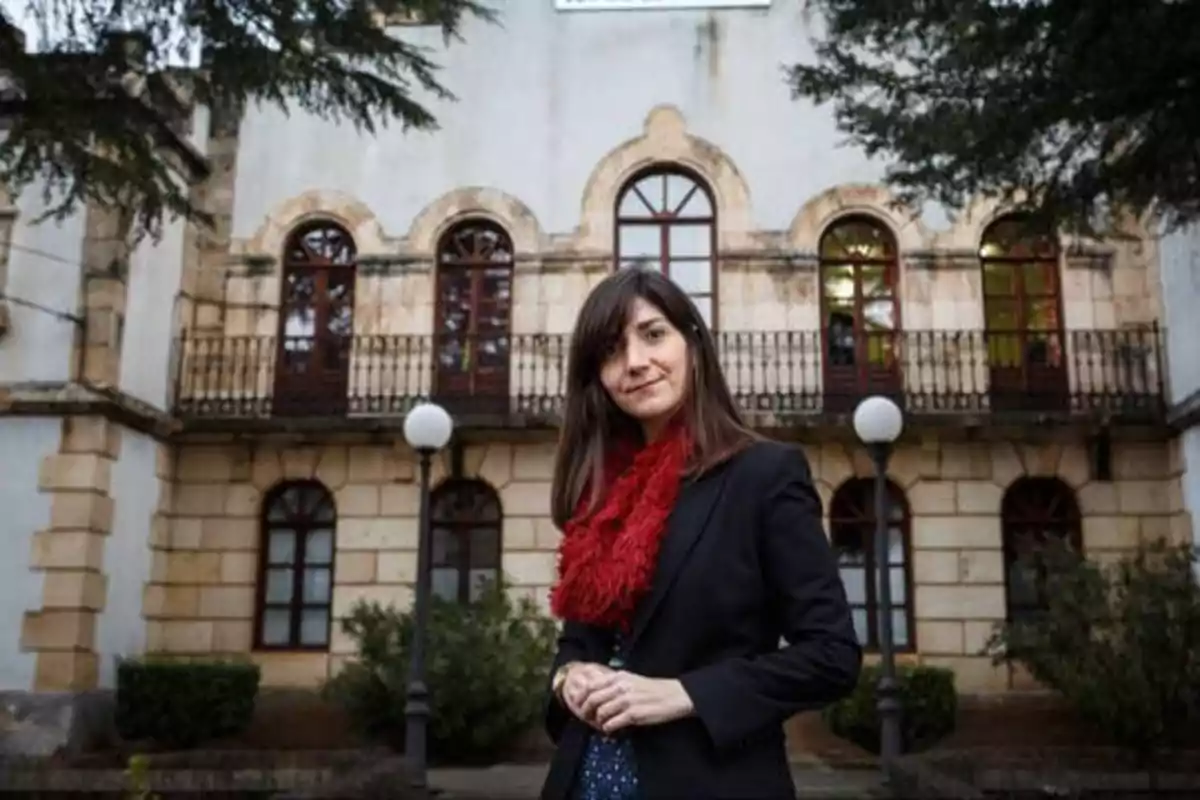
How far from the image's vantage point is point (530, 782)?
44.2 feet

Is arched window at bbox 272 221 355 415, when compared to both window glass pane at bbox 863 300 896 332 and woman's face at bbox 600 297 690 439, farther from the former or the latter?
woman's face at bbox 600 297 690 439

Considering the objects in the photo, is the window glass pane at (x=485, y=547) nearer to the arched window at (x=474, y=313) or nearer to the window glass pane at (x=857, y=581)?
the arched window at (x=474, y=313)

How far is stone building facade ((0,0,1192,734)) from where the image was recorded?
16281 mm

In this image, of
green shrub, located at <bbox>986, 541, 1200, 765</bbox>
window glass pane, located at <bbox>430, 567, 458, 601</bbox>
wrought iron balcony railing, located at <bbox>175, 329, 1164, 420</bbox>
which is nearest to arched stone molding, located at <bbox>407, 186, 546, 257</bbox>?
wrought iron balcony railing, located at <bbox>175, 329, 1164, 420</bbox>

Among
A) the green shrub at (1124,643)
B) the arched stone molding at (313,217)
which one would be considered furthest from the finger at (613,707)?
the arched stone molding at (313,217)

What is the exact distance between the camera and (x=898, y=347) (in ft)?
57.7

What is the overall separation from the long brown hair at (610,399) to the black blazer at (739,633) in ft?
0.36

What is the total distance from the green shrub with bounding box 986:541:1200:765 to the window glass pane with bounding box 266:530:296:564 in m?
10.1

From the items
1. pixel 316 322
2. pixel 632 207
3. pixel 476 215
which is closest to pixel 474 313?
pixel 476 215

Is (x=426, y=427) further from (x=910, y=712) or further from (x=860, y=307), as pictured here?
(x=860, y=307)

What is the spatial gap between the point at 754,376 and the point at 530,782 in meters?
6.93

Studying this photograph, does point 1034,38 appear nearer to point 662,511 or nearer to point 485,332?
point 662,511

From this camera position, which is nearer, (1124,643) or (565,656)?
(565,656)

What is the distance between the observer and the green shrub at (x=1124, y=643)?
1267 centimetres
